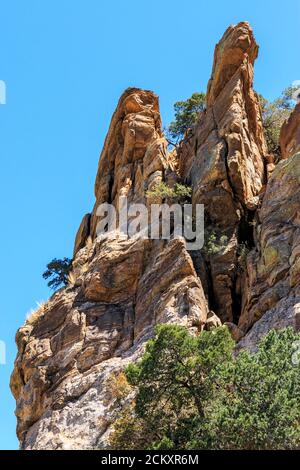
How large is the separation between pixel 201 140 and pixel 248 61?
5776 mm

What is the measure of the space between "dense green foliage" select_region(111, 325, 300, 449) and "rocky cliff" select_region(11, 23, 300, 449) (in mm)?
2625

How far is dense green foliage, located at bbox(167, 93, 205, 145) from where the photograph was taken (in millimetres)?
48656

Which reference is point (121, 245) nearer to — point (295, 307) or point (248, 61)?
point (295, 307)

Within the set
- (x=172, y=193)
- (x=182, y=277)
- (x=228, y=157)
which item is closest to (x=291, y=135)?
(x=228, y=157)

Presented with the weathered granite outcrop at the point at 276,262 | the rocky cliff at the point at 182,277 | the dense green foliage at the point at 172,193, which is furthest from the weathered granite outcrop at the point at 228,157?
the weathered granite outcrop at the point at 276,262

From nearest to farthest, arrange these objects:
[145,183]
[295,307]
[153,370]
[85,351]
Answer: [153,370] < [295,307] < [85,351] < [145,183]

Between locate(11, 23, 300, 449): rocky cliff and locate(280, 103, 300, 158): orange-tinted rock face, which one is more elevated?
locate(280, 103, 300, 158): orange-tinted rock face

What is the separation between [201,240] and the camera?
31.3 metres

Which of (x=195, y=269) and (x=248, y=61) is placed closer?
(x=195, y=269)

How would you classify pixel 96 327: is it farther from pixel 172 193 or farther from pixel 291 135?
pixel 291 135

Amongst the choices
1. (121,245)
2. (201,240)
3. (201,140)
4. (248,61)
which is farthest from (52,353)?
(248,61)

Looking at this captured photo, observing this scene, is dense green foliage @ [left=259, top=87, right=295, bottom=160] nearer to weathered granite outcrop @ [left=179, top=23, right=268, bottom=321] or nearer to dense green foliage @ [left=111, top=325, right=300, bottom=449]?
weathered granite outcrop @ [left=179, top=23, right=268, bottom=321]

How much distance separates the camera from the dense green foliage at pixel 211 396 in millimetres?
19406

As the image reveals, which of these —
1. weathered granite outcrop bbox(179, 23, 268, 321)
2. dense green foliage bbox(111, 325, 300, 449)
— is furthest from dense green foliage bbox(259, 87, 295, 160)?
dense green foliage bbox(111, 325, 300, 449)
